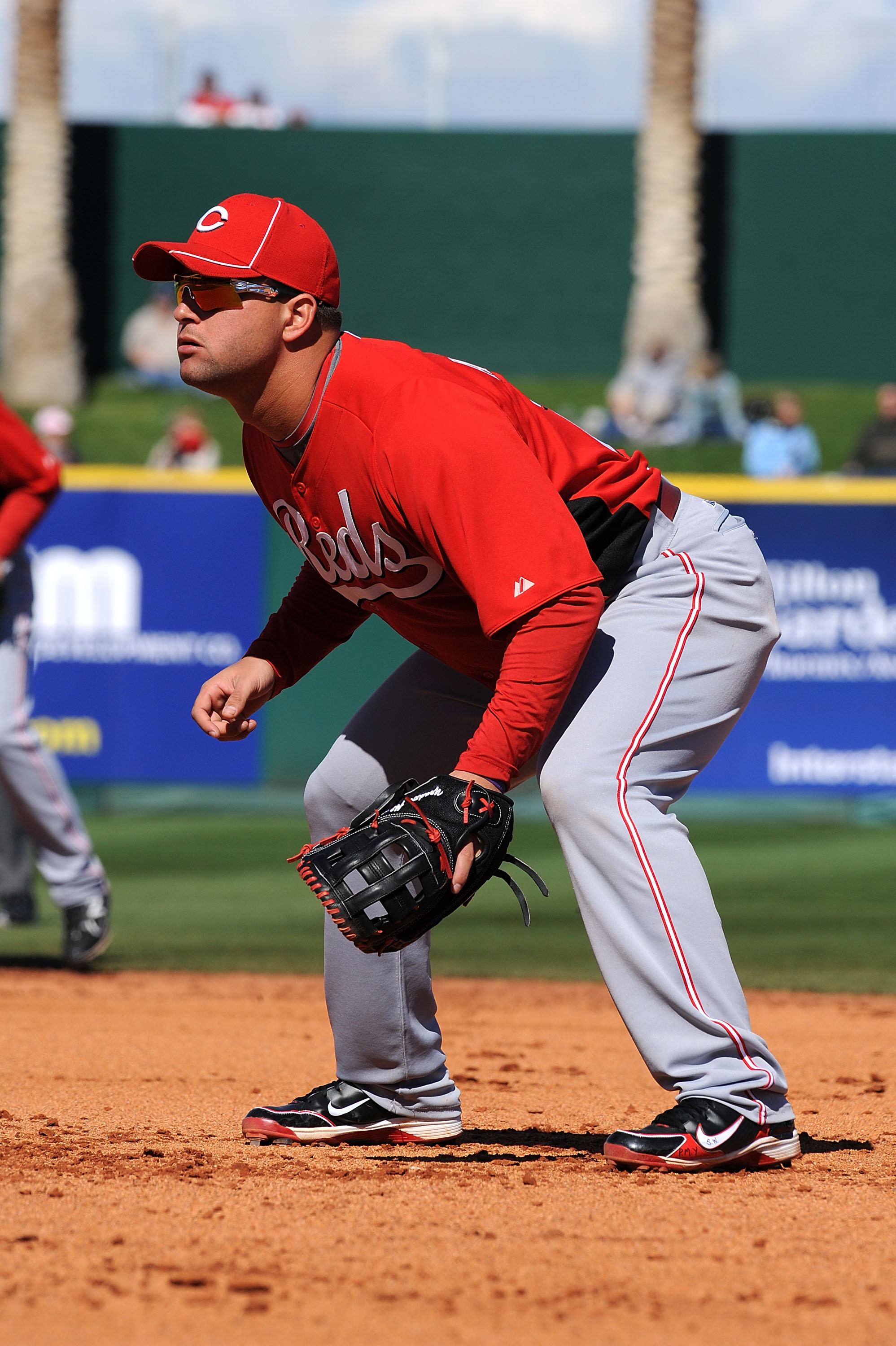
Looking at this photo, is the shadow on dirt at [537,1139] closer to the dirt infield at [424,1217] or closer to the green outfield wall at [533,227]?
the dirt infield at [424,1217]

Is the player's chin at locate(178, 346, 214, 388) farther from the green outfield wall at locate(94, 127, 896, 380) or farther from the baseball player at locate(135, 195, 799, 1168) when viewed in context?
the green outfield wall at locate(94, 127, 896, 380)

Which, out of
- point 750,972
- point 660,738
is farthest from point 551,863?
point 660,738

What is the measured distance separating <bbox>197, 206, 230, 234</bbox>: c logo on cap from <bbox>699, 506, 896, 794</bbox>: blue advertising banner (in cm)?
692

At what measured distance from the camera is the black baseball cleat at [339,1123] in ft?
11.8

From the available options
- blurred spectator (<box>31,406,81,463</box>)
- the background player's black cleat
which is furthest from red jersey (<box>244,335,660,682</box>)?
blurred spectator (<box>31,406,81,463</box>)

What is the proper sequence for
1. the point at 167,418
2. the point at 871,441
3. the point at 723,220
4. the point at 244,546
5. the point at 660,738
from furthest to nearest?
the point at 723,220
the point at 167,418
the point at 871,441
the point at 244,546
the point at 660,738

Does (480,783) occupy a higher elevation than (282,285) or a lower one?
lower

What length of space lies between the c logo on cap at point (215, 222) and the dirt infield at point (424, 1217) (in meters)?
1.75

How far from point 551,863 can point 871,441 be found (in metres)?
7.34

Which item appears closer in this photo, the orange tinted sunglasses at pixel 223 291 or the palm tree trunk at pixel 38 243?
the orange tinted sunglasses at pixel 223 291

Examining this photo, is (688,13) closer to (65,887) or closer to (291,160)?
(291,160)

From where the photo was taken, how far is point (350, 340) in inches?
130

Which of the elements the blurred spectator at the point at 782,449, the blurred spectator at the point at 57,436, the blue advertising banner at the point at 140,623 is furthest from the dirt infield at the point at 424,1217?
the blurred spectator at the point at 782,449

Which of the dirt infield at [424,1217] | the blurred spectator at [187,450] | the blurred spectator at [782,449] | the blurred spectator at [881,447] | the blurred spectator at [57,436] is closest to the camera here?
the dirt infield at [424,1217]
